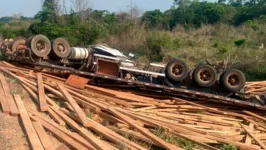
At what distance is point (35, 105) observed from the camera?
340 inches

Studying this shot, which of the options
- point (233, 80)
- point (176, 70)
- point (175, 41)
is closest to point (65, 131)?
point (176, 70)

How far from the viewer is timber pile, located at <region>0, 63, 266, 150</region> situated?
7254 mm

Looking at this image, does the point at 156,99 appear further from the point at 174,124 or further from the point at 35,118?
the point at 35,118

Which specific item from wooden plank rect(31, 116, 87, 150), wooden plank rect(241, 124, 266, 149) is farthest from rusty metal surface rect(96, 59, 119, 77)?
wooden plank rect(241, 124, 266, 149)

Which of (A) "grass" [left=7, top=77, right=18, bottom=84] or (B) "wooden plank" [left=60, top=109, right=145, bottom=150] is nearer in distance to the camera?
(B) "wooden plank" [left=60, top=109, right=145, bottom=150]

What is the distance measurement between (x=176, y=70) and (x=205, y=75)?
82 cm

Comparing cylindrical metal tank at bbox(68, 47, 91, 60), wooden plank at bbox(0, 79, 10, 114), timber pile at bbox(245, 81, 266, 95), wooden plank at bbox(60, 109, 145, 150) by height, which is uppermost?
cylindrical metal tank at bbox(68, 47, 91, 60)

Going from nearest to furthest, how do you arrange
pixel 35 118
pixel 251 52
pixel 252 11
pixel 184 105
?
pixel 35 118 < pixel 184 105 < pixel 251 52 < pixel 252 11

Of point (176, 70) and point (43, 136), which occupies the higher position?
point (176, 70)

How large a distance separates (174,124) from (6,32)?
25.4 m

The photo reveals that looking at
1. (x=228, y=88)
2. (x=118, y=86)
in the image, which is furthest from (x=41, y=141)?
(x=228, y=88)

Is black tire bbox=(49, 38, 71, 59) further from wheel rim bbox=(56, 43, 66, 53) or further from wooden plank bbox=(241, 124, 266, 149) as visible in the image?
wooden plank bbox=(241, 124, 266, 149)

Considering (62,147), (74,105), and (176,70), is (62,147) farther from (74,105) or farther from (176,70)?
(176,70)

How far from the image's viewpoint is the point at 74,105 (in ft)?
27.8
